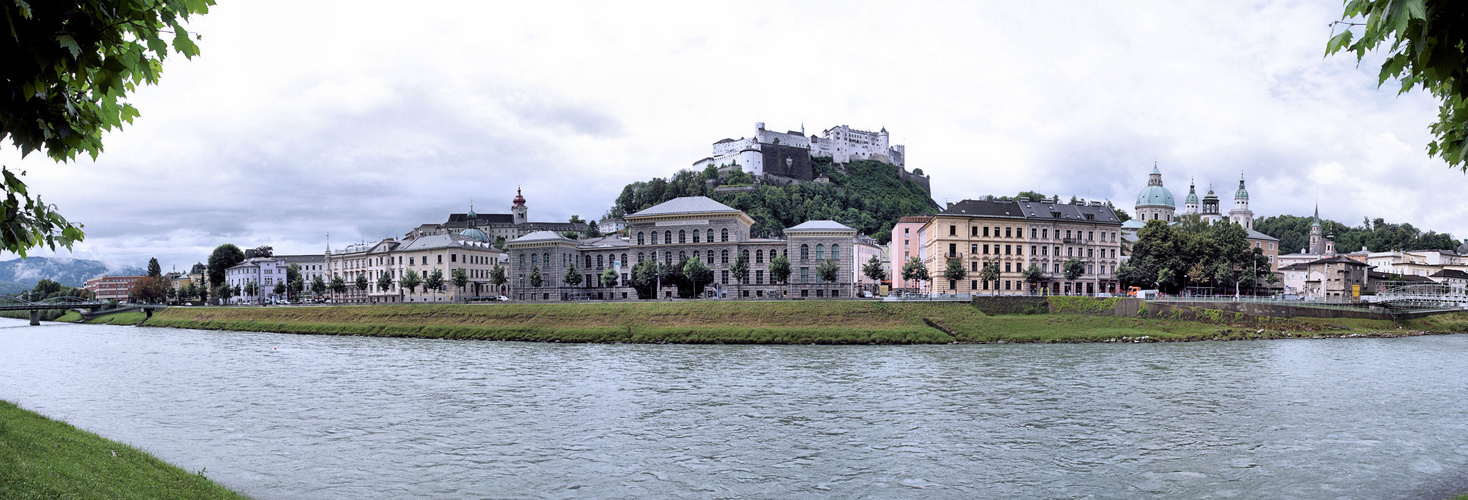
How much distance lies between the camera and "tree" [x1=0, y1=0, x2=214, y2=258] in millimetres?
6066

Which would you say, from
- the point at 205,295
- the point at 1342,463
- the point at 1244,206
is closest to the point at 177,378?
the point at 1342,463

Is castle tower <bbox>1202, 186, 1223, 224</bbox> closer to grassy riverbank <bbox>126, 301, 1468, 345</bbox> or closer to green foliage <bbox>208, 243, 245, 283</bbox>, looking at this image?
grassy riverbank <bbox>126, 301, 1468, 345</bbox>

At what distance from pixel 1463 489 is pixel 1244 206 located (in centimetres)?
18898

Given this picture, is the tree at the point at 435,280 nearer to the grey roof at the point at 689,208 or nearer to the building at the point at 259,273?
the grey roof at the point at 689,208

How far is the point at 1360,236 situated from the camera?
15350 cm

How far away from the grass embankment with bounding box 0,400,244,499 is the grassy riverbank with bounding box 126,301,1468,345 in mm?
39620

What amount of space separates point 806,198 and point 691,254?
78.5 m

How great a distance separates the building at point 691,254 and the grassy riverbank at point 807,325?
21.3 metres

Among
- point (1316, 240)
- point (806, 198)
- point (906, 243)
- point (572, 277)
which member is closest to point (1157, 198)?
point (1316, 240)

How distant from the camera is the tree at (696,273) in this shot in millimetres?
80188

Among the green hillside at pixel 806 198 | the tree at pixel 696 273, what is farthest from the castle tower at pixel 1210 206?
the tree at pixel 696 273

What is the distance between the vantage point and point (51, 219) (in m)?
8.05

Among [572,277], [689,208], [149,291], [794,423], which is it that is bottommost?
[794,423]

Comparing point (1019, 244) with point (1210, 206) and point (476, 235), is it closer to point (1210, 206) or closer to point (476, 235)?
point (476, 235)
